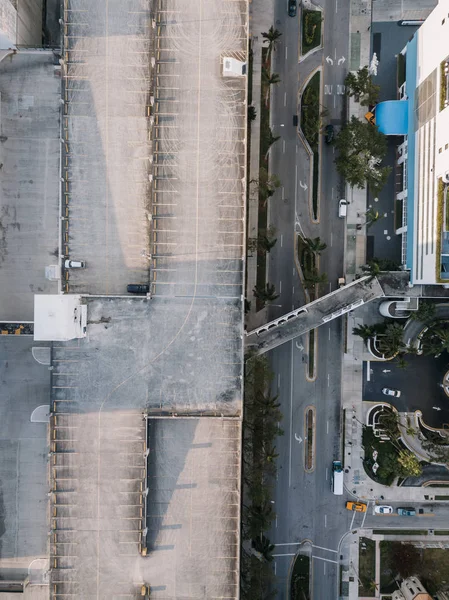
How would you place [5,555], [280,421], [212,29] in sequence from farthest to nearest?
[280,421] < [5,555] < [212,29]

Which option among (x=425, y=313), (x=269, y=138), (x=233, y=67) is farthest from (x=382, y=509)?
(x=233, y=67)

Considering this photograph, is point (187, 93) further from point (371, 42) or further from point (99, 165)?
point (371, 42)

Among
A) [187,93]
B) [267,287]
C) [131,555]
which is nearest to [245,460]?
[131,555]

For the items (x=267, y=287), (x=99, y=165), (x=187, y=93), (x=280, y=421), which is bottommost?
(x=280, y=421)

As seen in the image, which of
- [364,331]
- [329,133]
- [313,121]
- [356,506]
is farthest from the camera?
[356,506]

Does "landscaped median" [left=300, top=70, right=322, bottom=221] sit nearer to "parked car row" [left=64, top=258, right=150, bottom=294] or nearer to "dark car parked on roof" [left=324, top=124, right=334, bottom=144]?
"dark car parked on roof" [left=324, top=124, right=334, bottom=144]

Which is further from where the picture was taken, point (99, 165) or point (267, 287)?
point (267, 287)

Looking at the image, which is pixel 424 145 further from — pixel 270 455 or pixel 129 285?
pixel 270 455

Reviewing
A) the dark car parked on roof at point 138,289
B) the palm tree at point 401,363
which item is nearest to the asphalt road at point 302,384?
the palm tree at point 401,363
